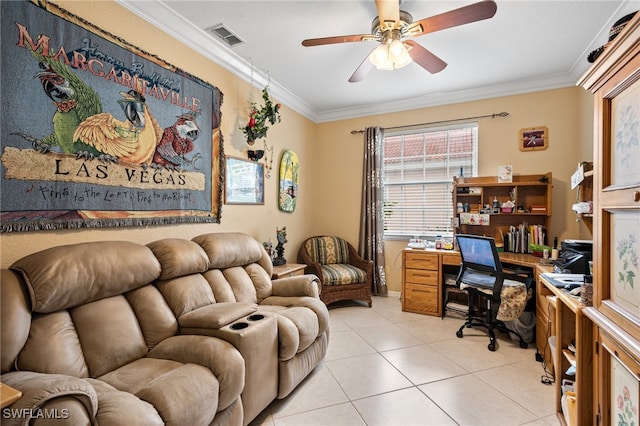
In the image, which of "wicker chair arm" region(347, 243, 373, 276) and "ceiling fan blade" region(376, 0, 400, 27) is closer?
"ceiling fan blade" region(376, 0, 400, 27)

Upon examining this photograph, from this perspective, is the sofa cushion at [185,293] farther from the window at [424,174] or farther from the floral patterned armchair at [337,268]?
the window at [424,174]

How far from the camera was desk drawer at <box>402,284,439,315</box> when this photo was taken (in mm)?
3662

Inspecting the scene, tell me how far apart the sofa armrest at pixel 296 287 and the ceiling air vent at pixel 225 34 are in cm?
A: 227

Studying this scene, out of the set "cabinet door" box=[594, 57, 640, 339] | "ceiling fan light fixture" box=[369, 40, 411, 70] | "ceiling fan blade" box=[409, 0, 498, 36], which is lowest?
"cabinet door" box=[594, 57, 640, 339]

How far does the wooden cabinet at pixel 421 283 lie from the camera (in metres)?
3.64

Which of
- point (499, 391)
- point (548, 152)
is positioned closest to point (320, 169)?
point (548, 152)

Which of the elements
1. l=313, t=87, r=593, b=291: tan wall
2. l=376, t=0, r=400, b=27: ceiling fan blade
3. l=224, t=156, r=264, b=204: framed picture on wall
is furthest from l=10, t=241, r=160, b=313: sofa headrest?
l=313, t=87, r=593, b=291: tan wall

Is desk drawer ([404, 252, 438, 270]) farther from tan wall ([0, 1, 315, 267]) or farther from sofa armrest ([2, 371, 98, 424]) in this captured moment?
sofa armrest ([2, 371, 98, 424])

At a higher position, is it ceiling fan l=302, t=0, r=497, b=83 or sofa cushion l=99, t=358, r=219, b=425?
ceiling fan l=302, t=0, r=497, b=83

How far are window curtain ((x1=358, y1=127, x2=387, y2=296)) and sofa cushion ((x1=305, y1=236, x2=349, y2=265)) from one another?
0.98ft

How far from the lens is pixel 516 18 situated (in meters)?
2.39

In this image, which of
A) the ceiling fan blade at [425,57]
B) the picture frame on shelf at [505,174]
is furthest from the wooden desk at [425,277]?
the ceiling fan blade at [425,57]

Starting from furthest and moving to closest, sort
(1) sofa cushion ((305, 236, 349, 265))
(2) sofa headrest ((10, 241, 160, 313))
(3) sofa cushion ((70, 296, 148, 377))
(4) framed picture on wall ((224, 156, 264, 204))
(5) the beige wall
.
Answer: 1. (1) sofa cushion ((305, 236, 349, 265))
2. (4) framed picture on wall ((224, 156, 264, 204))
3. (5) the beige wall
4. (3) sofa cushion ((70, 296, 148, 377))
5. (2) sofa headrest ((10, 241, 160, 313))

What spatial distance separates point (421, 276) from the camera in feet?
12.2
